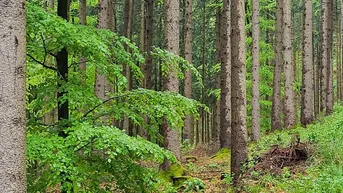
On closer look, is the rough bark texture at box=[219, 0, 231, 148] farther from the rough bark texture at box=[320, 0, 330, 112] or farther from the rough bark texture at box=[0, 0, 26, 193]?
the rough bark texture at box=[0, 0, 26, 193]

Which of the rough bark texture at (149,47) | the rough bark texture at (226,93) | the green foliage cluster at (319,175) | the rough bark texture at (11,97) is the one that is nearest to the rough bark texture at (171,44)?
the green foliage cluster at (319,175)

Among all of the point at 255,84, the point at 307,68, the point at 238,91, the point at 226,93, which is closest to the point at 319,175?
the point at 238,91

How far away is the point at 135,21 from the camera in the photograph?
100ft

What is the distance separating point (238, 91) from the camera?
8664mm

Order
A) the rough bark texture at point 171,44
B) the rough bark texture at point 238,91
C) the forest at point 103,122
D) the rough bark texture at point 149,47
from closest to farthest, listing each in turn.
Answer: the forest at point 103,122 < the rough bark texture at point 238,91 < the rough bark texture at point 171,44 < the rough bark texture at point 149,47

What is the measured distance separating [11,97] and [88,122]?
163 centimetres

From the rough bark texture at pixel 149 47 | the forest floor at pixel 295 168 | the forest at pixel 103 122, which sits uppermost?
the rough bark texture at pixel 149 47

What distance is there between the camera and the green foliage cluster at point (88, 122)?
4773 mm

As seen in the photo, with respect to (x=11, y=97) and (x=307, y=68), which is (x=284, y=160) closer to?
(x=11, y=97)

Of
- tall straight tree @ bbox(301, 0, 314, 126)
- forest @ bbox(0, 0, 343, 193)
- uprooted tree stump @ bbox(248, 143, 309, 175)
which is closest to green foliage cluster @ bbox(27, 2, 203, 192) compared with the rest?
forest @ bbox(0, 0, 343, 193)

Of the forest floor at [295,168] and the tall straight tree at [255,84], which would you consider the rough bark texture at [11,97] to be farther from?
the tall straight tree at [255,84]

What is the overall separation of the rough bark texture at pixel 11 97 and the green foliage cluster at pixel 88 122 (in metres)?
0.74

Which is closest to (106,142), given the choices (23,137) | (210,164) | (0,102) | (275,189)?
(23,137)

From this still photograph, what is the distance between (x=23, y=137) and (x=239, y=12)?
6051 millimetres
